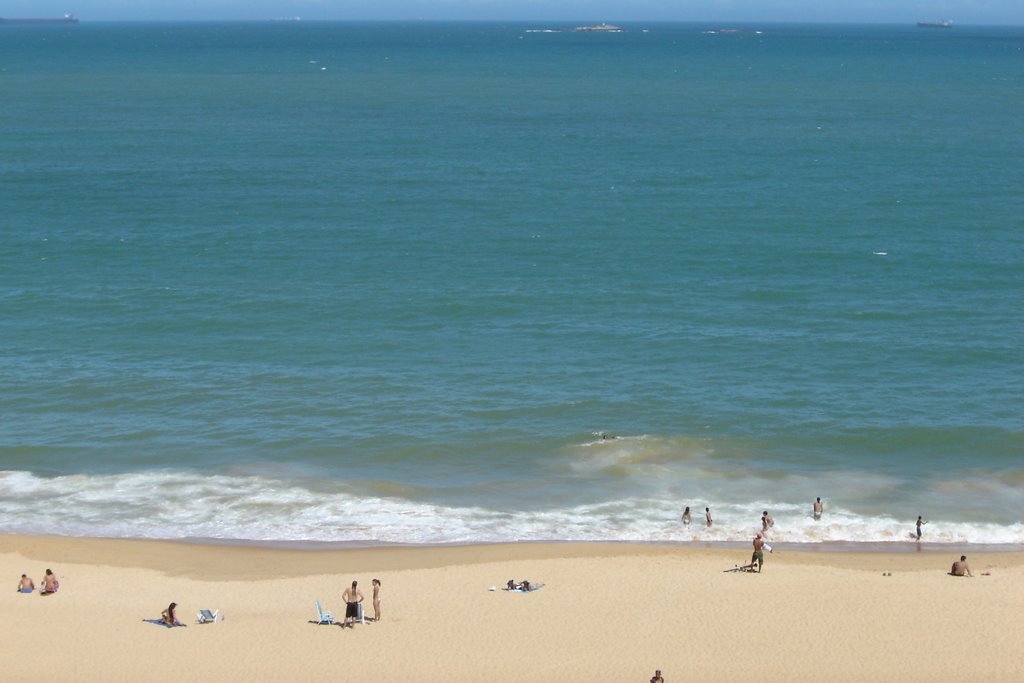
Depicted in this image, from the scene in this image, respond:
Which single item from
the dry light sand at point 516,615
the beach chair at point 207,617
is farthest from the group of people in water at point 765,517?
the beach chair at point 207,617

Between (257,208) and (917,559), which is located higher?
(257,208)

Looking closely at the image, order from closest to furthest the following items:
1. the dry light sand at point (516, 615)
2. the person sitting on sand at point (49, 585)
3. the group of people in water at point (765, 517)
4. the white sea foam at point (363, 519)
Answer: the dry light sand at point (516, 615)
the person sitting on sand at point (49, 585)
the group of people in water at point (765, 517)
the white sea foam at point (363, 519)

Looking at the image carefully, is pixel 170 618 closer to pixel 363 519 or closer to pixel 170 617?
pixel 170 617

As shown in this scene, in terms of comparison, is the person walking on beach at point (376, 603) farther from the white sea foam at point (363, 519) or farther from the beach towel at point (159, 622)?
the white sea foam at point (363, 519)

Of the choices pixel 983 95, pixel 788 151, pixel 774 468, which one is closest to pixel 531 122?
pixel 788 151

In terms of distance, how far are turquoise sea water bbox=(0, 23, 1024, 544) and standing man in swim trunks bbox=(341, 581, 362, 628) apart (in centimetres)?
611

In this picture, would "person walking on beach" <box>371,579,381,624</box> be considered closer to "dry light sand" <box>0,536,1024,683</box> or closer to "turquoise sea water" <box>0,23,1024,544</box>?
"dry light sand" <box>0,536,1024,683</box>

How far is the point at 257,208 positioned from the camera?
2798 inches

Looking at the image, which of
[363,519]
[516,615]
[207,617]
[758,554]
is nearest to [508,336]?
[363,519]

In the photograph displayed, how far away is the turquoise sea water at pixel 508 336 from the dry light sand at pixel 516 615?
1.94 meters

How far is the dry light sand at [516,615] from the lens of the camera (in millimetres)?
26250

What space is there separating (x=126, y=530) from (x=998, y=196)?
56.6m

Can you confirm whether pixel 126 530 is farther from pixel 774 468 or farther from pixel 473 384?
pixel 774 468

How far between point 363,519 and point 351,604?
Answer: 737 cm
